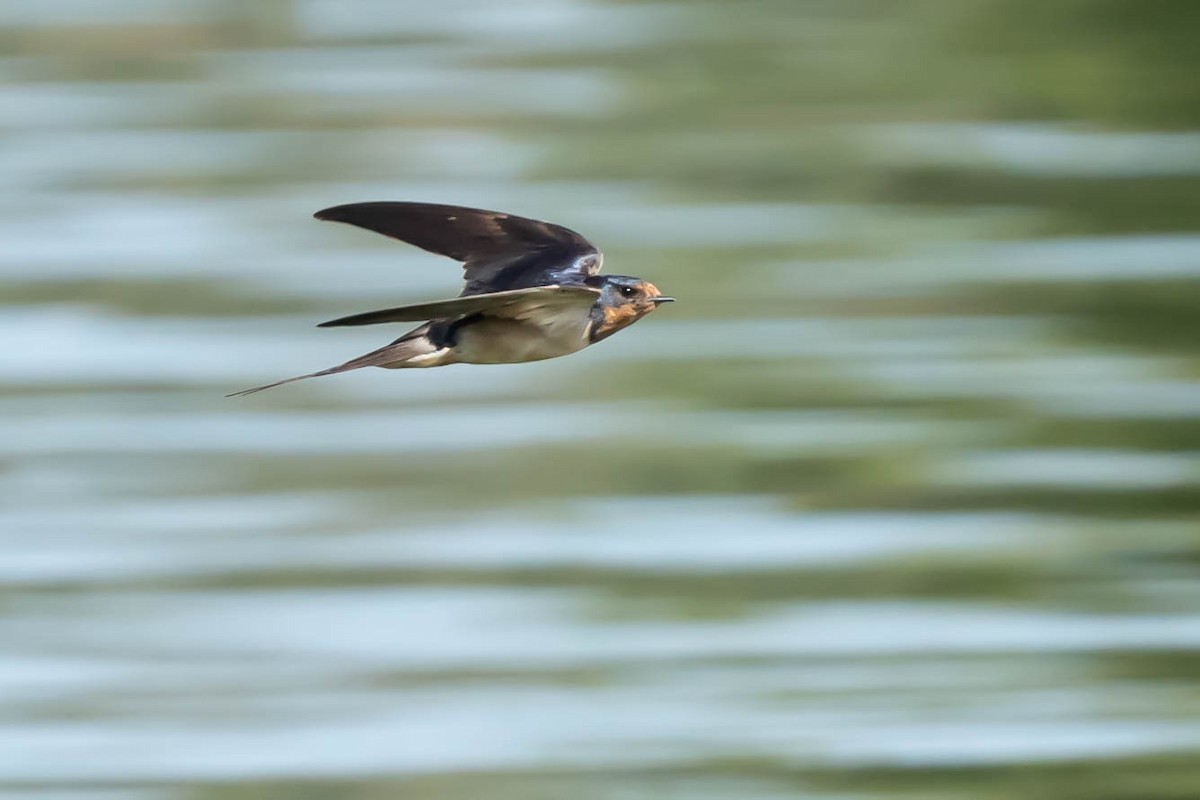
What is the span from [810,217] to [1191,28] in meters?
1.69

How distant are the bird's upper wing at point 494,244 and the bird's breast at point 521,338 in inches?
8.1

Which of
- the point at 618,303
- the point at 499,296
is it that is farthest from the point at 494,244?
the point at 499,296

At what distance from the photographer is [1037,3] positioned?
318 inches

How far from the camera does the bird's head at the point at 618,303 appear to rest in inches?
87.8

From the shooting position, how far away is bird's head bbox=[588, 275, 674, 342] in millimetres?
2230

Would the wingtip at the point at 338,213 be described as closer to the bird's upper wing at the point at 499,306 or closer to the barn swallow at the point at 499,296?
the barn swallow at the point at 499,296

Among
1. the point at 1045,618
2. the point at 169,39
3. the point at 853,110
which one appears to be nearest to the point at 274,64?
the point at 169,39

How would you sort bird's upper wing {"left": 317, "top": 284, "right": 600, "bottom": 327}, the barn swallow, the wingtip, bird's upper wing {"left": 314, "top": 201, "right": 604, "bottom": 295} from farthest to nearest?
bird's upper wing {"left": 314, "top": 201, "right": 604, "bottom": 295} → the wingtip → the barn swallow → bird's upper wing {"left": 317, "top": 284, "right": 600, "bottom": 327}

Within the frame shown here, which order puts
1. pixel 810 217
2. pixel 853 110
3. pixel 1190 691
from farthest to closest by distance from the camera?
pixel 853 110 → pixel 810 217 → pixel 1190 691

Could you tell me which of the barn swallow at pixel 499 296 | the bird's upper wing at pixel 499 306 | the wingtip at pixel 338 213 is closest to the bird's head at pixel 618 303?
the barn swallow at pixel 499 296

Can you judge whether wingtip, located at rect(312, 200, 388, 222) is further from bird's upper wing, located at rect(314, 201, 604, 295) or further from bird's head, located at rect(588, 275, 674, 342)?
bird's head, located at rect(588, 275, 674, 342)

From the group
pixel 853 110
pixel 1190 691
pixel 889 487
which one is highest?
pixel 853 110

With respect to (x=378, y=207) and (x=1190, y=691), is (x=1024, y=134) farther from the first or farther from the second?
(x=378, y=207)

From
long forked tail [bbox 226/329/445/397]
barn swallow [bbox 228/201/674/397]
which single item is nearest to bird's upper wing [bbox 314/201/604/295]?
barn swallow [bbox 228/201/674/397]
